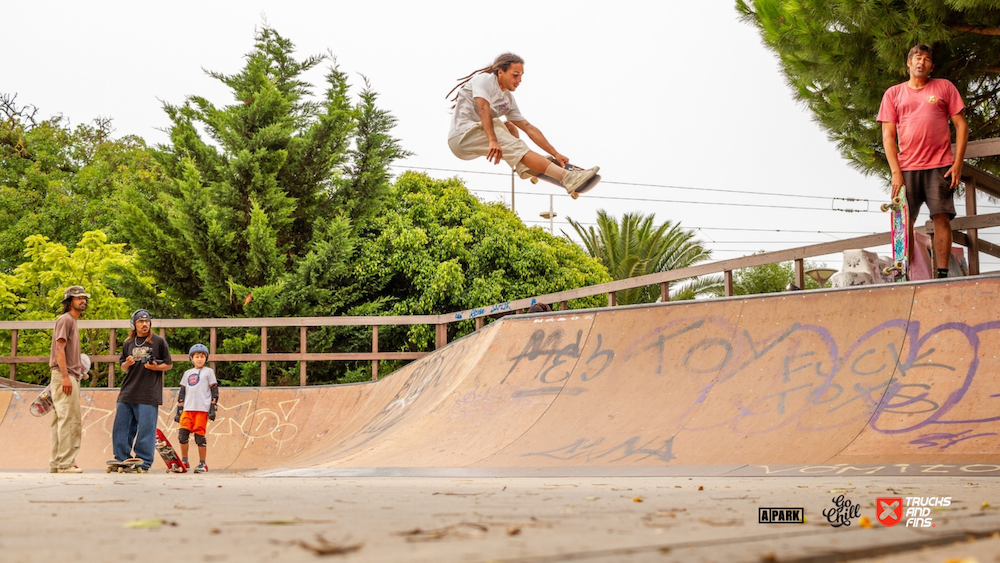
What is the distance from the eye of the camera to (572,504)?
114 inches

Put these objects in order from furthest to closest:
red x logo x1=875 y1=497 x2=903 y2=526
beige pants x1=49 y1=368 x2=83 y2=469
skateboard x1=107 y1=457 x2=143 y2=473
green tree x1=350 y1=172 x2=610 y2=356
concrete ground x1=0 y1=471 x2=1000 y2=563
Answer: green tree x1=350 y1=172 x2=610 y2=356 → skateboard x1=107 y1=457 x2=143 y2=473 → beige pants x1=49 y1=368 x2=83 y2=469 → red x logo x1=875 y1=497 x2=903 y2=526 → concrete ground x1=0 y1=471 x2=1000 y2=563

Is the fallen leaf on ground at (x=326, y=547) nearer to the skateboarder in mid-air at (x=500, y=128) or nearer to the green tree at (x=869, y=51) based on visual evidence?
the skateboarder in mid-air at (x=500, y=128)

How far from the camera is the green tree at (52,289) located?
17891 millimetres

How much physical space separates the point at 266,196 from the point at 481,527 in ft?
48.7

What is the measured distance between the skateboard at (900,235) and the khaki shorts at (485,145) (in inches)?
127

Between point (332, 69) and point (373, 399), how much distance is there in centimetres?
1009

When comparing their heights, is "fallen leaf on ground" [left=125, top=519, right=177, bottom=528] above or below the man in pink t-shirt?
below

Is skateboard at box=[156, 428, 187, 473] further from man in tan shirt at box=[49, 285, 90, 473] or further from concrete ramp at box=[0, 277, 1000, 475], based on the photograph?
concrete ramp at box=[0, 277, 1000, 475]

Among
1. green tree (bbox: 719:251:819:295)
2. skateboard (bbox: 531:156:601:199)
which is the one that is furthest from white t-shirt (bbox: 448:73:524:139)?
green tree (bbox: 719:251:819:295)

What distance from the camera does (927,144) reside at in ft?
22.2

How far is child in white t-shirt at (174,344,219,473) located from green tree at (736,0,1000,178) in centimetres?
767

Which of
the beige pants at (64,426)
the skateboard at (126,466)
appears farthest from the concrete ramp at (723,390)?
the beige pants at (64,426)

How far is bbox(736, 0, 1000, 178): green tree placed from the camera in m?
8.52

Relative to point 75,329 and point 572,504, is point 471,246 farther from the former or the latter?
point 572,504
